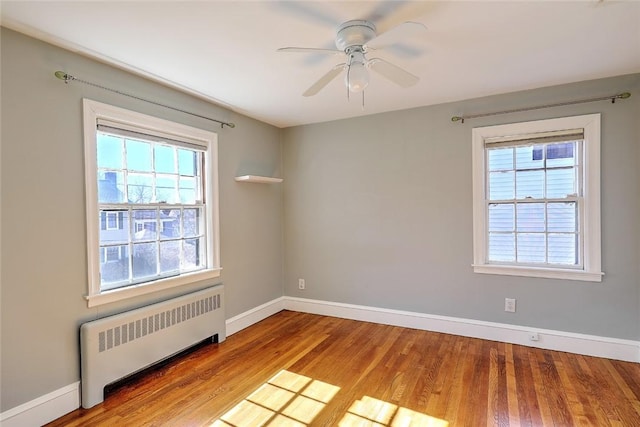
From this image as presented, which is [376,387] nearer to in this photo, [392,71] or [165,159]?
[392,71]

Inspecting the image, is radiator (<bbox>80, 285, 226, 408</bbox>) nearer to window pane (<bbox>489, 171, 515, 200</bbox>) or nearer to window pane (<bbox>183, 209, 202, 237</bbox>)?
window pane (<bbox>183, 209, 202, 237</bbox>)

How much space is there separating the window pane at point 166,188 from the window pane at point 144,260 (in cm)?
41

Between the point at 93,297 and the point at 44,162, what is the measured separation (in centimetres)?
95

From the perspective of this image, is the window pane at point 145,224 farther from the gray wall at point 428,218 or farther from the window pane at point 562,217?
the window pane at point 562,217

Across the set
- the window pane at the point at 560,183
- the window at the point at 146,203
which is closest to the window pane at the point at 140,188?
the window at the point at 146,203

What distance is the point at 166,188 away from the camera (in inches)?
115

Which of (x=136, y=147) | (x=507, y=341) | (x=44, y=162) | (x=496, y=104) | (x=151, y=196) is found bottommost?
(x=507, y=341)

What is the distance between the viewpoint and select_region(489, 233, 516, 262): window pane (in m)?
3.17

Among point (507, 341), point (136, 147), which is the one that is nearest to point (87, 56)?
point (136, 147)

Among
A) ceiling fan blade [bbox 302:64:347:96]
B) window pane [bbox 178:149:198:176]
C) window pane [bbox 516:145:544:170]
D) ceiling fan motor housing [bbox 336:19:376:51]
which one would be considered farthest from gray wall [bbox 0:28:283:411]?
window pane [bbox 516:145:544:170]

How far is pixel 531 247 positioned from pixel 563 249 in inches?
9.8

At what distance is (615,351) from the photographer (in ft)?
9.07

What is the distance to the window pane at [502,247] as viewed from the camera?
3.17 m

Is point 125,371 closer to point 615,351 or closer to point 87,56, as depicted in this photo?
point 87,56
